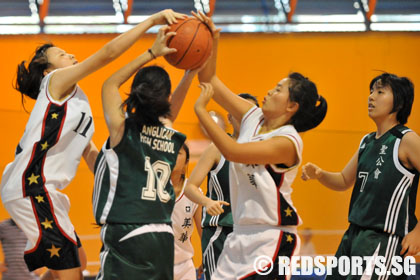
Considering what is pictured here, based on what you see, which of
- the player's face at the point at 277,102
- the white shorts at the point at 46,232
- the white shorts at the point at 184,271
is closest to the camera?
the white shorts at the point at 46,232

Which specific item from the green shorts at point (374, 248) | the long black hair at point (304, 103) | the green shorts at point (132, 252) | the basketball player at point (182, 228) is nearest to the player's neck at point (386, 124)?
the green shorts at point (374, 248)

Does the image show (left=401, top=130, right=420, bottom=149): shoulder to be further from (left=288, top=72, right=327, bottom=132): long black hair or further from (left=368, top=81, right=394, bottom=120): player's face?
(left=288, top=72, right=327, bottom=132): long black hair

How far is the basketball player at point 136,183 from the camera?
344cm

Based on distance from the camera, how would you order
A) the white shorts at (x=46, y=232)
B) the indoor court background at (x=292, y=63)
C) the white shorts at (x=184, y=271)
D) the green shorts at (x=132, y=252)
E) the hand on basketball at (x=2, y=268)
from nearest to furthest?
the green shorts at (x=132, y=252), the white shorts at (x=46, y=232), the hand on basketball at (x=2, y=268), the white shorts at (x=184, y=271), the indoor court background at (x=292, y=63)

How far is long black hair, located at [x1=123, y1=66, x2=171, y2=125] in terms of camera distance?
349cm

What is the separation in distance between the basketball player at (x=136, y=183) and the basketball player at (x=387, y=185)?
1758 millimetres

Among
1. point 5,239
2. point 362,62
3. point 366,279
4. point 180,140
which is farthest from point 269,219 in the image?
point 362,62

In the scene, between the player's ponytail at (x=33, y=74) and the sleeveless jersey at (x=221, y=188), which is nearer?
the player's ponytail at (x=33, y=74)

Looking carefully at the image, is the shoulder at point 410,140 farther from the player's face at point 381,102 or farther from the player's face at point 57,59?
the player's face at point 57,59

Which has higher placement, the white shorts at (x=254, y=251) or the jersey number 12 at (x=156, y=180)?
the jersey number 12 at (x=156, y=180)

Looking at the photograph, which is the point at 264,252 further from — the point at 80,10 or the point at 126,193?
the point at 80,10

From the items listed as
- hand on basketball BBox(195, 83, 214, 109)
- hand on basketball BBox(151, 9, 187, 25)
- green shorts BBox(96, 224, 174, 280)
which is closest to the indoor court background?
hand on basketball BBox(151, 9, 187, 25)

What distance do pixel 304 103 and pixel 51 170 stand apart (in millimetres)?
1838

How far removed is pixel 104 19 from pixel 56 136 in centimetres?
782
